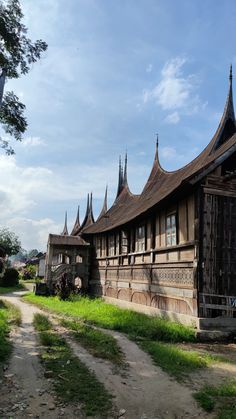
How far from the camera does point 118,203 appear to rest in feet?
86.4

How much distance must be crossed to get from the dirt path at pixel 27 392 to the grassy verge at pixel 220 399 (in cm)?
173

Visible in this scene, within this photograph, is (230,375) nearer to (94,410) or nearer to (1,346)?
(94,410)

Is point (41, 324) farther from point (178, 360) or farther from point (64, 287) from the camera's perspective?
point (64, 287)

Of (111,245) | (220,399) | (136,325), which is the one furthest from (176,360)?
(111,245)

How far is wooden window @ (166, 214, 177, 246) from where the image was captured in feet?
42.4

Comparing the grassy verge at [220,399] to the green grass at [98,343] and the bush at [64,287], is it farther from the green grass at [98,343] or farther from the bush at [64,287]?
the bush at [64,287]

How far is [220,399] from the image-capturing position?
5258mm

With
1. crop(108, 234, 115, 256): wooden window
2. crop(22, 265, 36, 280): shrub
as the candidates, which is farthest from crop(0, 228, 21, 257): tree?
crop(108, 234, 115, 256): wooden window

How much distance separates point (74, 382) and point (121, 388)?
716mm

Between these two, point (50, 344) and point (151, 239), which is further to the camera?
point (151, 239)

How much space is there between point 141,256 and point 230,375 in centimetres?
933

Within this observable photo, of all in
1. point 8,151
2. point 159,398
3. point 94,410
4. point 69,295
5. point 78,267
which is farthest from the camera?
point 78,267

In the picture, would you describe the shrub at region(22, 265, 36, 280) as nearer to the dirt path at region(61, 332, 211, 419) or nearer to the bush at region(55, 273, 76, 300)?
the bush at region(55, 273, 76, 300)

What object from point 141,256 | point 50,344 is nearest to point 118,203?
point 141,256
